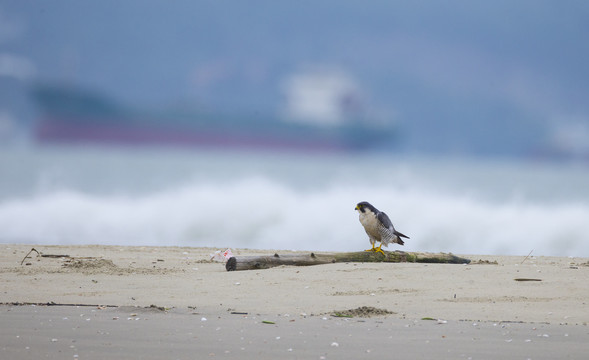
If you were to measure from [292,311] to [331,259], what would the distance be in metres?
3.97

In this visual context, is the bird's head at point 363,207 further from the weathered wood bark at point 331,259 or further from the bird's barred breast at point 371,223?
the weathered wood bark at point 331,259

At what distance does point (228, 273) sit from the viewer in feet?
36.0

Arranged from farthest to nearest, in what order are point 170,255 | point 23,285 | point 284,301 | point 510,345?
point 170,255 → point 23,285 → point 284,301 → point 510,345

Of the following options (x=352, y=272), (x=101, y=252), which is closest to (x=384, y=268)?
(x=352, y=272)

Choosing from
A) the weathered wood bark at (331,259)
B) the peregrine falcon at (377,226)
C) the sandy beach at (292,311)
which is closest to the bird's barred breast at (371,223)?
the peregrine falcon at (377,226)

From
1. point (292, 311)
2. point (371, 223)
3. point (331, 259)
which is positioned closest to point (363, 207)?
point (371, 223)

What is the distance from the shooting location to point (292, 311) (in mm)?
7922

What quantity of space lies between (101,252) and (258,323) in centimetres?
996

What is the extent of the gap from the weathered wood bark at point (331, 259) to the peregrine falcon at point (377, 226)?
769mm

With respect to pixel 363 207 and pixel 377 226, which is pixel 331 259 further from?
pixel 363 207

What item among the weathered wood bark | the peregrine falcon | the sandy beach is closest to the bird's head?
the peregrine falcon

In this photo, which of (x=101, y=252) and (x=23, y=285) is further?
(x=101, y=252)

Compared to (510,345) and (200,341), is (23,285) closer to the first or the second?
(200,341)

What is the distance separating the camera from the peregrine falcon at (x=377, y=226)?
42.7 ft
